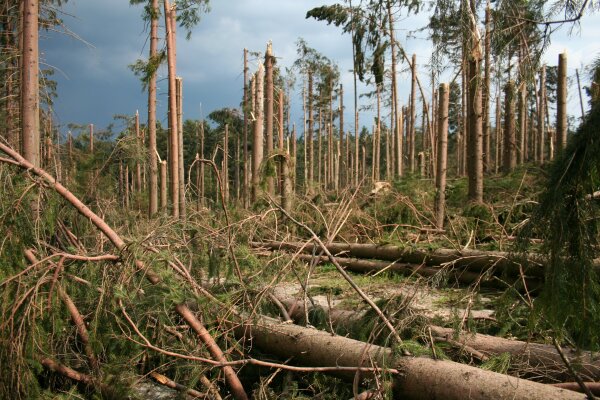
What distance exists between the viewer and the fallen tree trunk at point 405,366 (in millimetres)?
2518

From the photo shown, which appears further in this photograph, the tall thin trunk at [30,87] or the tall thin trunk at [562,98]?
the tall thin trunk at [562,98]

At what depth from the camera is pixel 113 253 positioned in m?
3.69

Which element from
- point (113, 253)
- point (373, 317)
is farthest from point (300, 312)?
point (113, 253)

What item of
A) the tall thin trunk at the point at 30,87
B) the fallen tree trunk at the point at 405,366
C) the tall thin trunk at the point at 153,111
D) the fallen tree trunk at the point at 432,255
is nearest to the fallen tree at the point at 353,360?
the fallen tree trunk at the point at 405,366

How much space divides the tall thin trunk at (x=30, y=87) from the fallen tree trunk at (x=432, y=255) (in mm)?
3184

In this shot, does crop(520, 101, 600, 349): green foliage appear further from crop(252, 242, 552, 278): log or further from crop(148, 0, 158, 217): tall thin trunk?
crop(148, 0, 158, 217): tall thin trunk

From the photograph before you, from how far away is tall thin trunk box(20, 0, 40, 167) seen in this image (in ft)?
21.1

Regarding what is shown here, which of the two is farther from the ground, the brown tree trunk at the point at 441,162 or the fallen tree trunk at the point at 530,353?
the brown tree trunk at the point at 441,162

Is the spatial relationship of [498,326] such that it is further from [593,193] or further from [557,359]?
[593,193]

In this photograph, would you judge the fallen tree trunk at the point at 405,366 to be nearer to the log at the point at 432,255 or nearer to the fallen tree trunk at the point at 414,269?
the log at the point at 432,255

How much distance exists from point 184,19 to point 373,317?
1172 centimetres

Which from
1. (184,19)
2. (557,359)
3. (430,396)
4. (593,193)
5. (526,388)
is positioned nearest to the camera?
(593,193)

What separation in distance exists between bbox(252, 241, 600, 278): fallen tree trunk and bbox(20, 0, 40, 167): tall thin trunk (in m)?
3.18

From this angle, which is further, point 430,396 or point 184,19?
point 184,19
